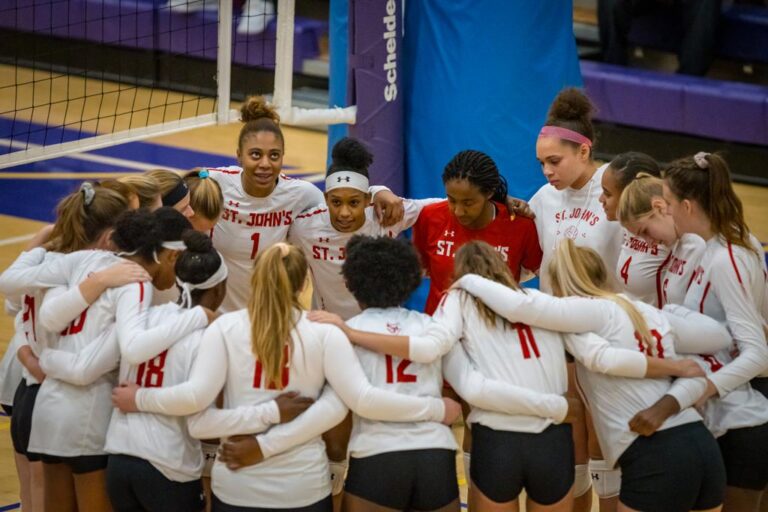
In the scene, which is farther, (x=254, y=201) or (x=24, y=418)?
(x=254, y=201)

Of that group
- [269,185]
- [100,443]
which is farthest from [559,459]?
[269,185]

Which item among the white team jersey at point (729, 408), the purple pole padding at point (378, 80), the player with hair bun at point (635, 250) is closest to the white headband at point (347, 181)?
the player with hair bun at point (635, 250)

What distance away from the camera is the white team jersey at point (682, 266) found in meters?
5.09

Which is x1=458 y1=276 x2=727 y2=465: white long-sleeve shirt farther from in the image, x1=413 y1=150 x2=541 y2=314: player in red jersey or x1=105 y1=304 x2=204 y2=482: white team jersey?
x1=105 y1=304 x2=204 y2=482: white team jersey

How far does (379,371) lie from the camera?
4480 mm

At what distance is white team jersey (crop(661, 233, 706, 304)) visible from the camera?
5090 millimetres

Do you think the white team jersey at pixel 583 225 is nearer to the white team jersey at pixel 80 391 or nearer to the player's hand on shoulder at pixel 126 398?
the white team jersey at pixel 80 391

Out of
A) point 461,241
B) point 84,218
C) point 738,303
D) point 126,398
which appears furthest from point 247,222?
point 738,303

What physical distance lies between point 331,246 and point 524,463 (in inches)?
72.5

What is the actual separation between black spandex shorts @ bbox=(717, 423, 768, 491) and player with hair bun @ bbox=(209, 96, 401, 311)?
2.46 m

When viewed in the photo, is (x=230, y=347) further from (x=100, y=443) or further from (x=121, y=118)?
(x=121, y=118)

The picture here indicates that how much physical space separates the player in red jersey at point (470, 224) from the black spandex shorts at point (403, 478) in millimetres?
1313

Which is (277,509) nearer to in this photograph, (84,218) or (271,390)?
(271,390)

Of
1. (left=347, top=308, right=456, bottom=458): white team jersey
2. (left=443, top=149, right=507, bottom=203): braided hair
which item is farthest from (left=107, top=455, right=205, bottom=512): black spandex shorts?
(left=443, top=149, right=507, bottom=203): braided hair
